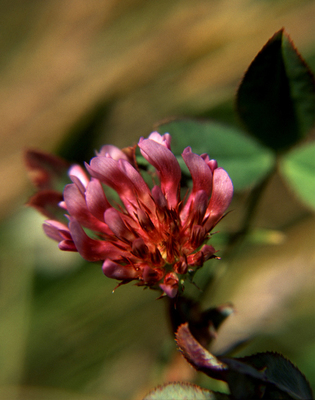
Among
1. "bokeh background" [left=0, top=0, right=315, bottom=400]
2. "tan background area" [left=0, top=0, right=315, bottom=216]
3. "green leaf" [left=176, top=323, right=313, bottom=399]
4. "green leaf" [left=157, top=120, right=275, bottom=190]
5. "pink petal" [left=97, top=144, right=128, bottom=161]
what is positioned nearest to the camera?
"green leaf" [left=176, top=323, right=313, bottom=399]

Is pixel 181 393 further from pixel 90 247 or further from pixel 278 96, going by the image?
pixel 278 96

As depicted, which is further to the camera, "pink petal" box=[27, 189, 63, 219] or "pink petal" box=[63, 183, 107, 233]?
"pink petal" box=[27, 189, 63, 219]

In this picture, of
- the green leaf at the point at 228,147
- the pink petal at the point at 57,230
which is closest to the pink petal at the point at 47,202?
the pink petal at the point at 57,230

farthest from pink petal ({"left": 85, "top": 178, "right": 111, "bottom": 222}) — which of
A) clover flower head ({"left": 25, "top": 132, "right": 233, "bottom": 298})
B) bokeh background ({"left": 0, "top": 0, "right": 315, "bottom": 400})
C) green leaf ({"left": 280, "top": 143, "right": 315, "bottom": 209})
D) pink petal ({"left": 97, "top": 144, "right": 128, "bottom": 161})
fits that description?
bokeh background ({"left": 0, "top": 0, "right": 315, "bottom": 400})

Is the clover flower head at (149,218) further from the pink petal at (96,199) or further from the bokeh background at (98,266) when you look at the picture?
the bokeh background at (98,266)

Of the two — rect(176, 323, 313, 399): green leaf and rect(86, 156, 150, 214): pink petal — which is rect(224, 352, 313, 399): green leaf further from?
rect(86, 156, 150, 214): pink petal

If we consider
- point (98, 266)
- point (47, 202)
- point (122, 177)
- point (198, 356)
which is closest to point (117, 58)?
point (98, 266)

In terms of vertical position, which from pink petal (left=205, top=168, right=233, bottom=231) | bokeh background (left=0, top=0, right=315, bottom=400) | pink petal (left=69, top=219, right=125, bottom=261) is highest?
pink petal (left=69, top=219, right=125, bottom=261)
